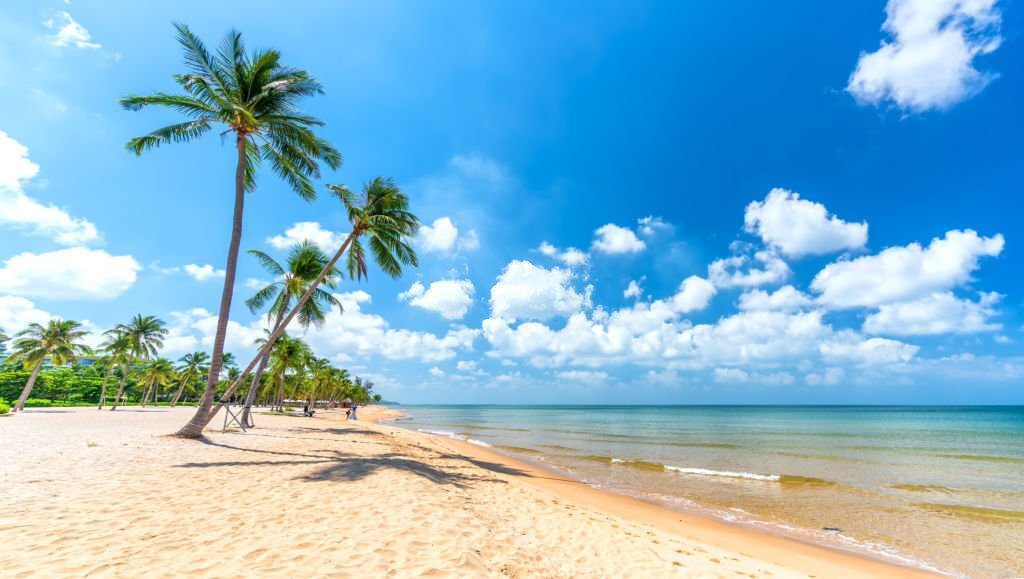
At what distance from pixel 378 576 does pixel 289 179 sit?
15.2m

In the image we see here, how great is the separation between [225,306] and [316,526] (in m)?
10.2

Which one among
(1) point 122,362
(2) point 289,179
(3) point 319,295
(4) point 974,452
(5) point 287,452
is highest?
(2) point 289,179

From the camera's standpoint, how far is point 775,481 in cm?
1619

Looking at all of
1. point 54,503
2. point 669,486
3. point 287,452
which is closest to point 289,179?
point 287,452

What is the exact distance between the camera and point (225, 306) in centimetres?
1305

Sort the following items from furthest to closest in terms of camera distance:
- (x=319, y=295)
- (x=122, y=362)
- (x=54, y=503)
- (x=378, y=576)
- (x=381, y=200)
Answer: (x=122, y=362), (x=319, y=295), (x=381, y=200), (x=54, y=503), (x=378, y=576)

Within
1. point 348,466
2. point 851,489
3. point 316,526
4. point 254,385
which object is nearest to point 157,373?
point 254,385

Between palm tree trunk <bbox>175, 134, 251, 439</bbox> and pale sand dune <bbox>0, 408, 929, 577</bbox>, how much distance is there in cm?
204

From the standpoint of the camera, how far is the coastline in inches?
307

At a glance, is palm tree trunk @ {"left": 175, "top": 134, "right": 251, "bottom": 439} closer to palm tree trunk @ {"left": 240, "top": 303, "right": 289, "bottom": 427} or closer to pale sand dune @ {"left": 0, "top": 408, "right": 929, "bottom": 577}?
pale sand dune @ {"left": 0, "top": 408, "right": 929, "bottom": 577}

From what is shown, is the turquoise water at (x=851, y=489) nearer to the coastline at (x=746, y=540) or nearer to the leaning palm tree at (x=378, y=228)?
the coastline at (x=746, y=540)

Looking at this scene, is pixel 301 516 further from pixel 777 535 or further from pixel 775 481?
→ pixel 775 481

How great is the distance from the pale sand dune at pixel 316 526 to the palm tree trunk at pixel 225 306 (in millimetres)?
2037

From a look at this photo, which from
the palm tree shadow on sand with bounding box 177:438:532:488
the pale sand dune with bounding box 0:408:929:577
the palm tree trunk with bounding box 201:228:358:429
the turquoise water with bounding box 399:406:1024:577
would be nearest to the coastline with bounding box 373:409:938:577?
the pale sand dune with bounding box 0:408:929:577
